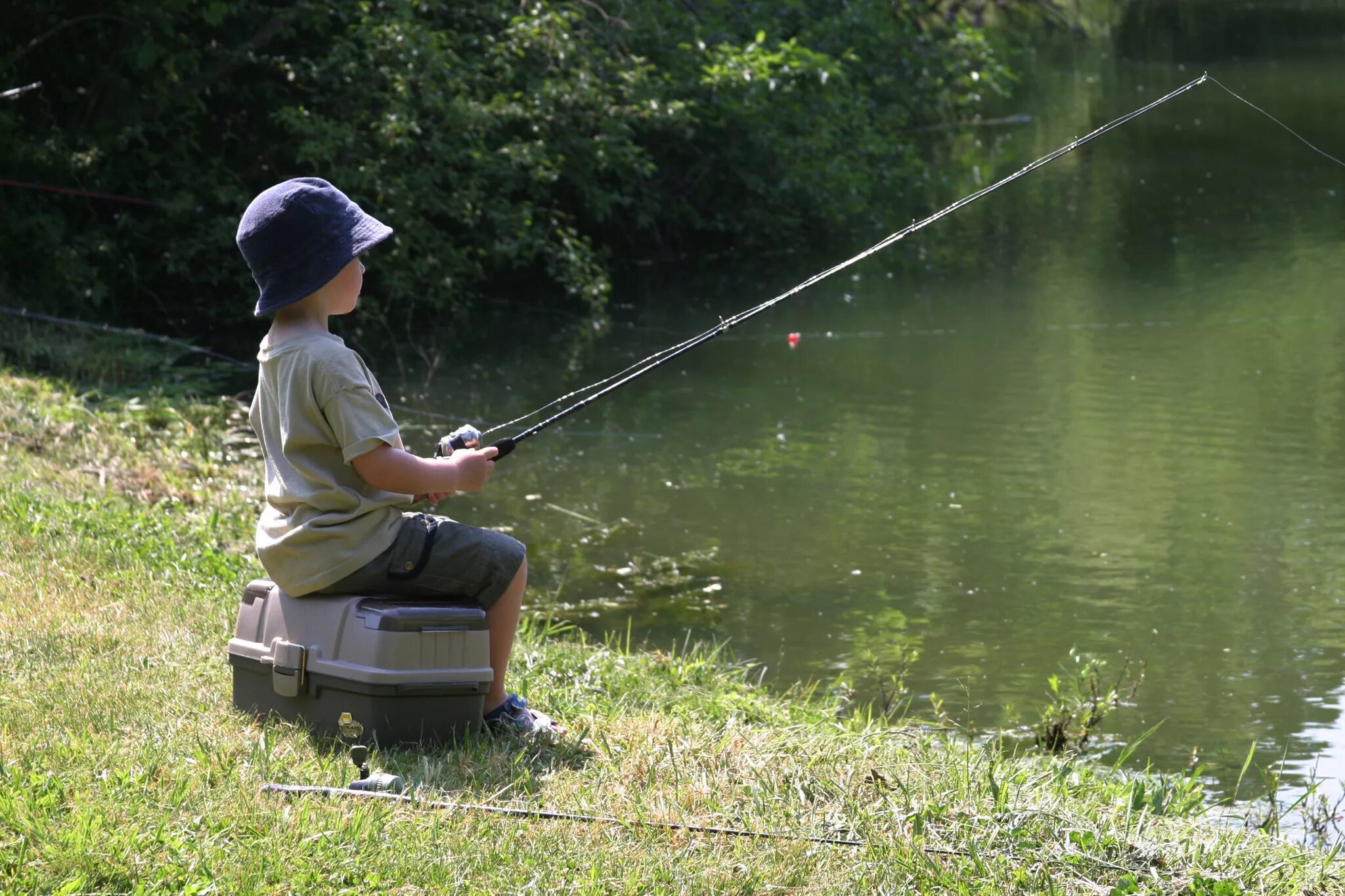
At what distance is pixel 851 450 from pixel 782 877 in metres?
5.36

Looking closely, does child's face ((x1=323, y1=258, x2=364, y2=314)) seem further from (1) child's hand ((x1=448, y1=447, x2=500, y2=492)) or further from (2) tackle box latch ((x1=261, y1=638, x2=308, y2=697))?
(2) tackle box latch ((x1=261, y1=638, x2=308, y2=697))

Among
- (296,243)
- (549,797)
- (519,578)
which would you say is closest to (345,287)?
(296,243)

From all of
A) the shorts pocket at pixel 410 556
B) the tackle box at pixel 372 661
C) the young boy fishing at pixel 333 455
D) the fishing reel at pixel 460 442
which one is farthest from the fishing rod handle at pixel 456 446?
the tackle box at pixel 372 661

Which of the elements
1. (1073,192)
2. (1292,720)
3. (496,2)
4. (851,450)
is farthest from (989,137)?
(1292,720)

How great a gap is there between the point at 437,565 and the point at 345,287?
62cm

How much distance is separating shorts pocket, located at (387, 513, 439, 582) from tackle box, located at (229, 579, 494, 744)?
0.06 m

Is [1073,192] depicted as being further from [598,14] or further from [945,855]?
[945,855]

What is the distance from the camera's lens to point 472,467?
11.1 feet

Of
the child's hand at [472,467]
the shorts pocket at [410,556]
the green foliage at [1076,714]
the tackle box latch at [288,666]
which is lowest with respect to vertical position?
the green foliage at [1076,714]

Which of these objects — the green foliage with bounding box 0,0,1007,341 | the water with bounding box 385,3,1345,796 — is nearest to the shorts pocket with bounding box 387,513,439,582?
the water with bounding box 385,3,1345,796

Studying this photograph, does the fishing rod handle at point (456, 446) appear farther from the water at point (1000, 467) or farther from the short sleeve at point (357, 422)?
the water at point (1000, 467)

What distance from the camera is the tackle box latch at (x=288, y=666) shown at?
3432 mm

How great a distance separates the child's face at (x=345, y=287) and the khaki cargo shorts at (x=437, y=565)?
1.55 feet

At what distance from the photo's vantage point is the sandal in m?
3.61
